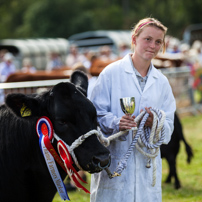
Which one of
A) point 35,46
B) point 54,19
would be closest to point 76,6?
point 54,19

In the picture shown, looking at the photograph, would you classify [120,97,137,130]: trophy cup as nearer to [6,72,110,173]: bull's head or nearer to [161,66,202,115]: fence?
[6,72,110,173]: bull's head

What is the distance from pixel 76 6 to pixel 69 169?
52.4m

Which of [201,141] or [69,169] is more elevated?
[69,169]

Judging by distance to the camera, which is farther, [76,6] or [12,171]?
[76,6]

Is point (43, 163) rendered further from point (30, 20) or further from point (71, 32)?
point (30, 20)

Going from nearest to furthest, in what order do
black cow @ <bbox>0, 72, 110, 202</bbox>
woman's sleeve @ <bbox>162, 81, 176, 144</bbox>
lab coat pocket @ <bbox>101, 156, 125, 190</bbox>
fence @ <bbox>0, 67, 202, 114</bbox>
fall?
black cow @ <bbox>0, 72, 110, 202</bbox> → lab coat pocket @ <bbox>101, 156, 125, 190</bbox> → woman's sleeve @ <bbox>162, 81, 176, 144</bbox> → fence @ <bbox>0, 67, 202, 114</bbox>

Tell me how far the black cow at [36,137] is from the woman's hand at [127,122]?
0.77 ft

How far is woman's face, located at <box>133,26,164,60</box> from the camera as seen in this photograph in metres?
3.36

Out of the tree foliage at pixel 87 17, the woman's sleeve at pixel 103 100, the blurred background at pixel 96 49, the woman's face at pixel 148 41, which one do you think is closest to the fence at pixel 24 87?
the blurred background at pixel 96 49

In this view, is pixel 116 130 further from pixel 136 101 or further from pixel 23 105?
pixel 23 105

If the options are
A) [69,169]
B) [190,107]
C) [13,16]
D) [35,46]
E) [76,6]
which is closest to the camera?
[69,169]

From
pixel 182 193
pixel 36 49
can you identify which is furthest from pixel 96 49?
pixel 182 193

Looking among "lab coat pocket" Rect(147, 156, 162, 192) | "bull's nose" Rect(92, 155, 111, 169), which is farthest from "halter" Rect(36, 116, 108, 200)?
"lab coat pocket" Rect(147, 156, 162, 192)

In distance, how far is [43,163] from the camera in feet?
10.3
